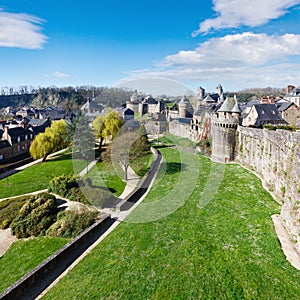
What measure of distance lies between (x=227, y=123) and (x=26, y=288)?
22.1 m

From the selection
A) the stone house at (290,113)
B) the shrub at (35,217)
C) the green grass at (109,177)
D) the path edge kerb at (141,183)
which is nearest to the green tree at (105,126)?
the path edge kerb at (141,183)

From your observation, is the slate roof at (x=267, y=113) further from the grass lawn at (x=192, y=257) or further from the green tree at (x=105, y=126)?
the grass lawn at (x=192, y=257)

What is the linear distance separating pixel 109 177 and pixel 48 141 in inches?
542

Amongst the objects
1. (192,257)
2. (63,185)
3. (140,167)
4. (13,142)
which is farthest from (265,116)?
(13,142)

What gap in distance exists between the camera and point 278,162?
16828mm

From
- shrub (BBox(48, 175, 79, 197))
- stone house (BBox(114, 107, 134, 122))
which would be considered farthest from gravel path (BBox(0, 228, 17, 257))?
stone house (BBox(114, 107, 134, 122))

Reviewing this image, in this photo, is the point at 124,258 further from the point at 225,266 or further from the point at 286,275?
the point at 286,275

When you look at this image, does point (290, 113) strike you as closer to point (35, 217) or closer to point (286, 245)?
point (286, 245)

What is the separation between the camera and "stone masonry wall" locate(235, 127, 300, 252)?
12250 mm

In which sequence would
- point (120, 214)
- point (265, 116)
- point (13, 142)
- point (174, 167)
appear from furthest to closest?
point (13, 142) < point (265, 116) < point (174, 167) < point (120, 214)

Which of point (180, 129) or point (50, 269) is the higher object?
point (180, 129)

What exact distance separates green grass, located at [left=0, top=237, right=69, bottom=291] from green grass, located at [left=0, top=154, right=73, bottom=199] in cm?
876

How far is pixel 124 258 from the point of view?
11.9 m

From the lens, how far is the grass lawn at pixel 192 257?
31.4 feet
